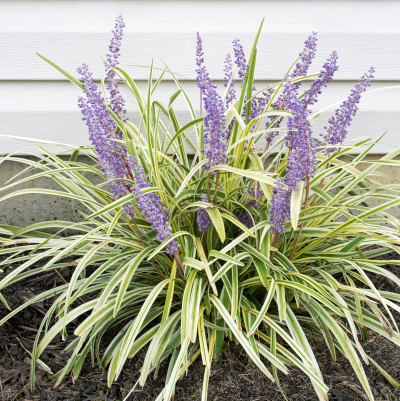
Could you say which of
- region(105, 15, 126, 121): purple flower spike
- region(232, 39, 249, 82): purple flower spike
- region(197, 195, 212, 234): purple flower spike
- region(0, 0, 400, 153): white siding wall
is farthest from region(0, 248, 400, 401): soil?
region(0, 0, 400, 153): white siding wall

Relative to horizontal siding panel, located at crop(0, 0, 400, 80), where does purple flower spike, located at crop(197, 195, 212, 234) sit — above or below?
below

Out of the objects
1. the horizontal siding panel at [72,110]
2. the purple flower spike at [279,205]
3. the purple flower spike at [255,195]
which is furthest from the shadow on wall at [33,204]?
the purple flower spike at [279,205]

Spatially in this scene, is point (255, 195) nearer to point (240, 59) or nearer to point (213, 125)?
point (213, 125)

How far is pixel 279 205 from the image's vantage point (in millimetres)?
1128

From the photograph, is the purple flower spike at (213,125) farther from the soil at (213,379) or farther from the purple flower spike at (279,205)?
the soil at (213,379)

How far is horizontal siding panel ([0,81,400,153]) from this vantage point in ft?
6.82

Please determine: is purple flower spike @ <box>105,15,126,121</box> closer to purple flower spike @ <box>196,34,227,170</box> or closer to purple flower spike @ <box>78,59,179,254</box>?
purple flower spike @ <box>78,59,179,254</box>

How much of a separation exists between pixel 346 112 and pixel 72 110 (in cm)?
154

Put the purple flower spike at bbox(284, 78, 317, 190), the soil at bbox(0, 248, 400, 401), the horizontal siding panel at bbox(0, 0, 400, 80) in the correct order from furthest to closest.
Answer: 1. the horizontal siding panel at bbox(0, 0, 400, 80)
2. the soil at bbox(0, 248, 400, 401)
3. the purple flower spike at bbox(284, 78, 317, 190)

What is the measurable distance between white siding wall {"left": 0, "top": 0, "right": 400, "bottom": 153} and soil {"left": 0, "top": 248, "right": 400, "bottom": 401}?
1.33 metres

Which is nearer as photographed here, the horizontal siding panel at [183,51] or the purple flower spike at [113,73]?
the purple flower spike at [113,73]

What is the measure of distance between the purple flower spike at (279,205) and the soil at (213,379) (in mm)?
599

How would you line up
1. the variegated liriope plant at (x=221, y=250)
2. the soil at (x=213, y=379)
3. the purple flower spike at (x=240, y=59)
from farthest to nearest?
the purple flower spike at (x=240, y=59), the soil at (x=213, y=379), the variegated liriope plant at (x=221, y=250)

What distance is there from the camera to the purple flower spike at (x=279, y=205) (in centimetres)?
110
